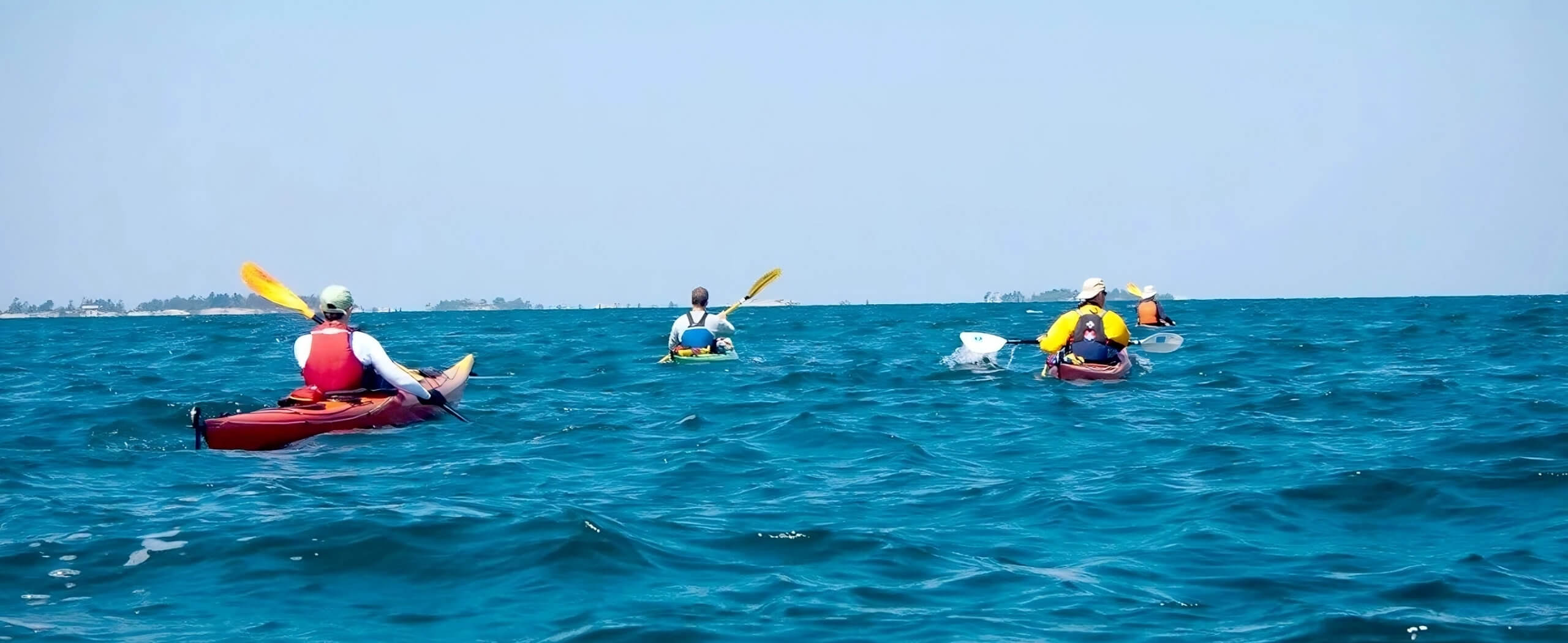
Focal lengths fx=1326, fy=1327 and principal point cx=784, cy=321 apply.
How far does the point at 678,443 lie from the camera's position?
13016mm

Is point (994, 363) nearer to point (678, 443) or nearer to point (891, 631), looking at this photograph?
point (678, 443)

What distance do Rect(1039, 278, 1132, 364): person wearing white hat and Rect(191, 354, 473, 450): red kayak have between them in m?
8.98

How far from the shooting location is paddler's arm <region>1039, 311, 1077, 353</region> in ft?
61.9

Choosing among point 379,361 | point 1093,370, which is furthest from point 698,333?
point 379,361

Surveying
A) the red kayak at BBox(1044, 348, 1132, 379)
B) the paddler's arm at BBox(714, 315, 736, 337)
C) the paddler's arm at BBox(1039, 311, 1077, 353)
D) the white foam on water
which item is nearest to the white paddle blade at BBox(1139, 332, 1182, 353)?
the white foam on water

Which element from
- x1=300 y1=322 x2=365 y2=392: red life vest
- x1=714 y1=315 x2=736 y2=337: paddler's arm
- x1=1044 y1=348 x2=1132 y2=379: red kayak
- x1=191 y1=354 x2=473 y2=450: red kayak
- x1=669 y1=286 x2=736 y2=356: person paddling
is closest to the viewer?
x1=191 y1=354 x2=473 y2=450: red kayak

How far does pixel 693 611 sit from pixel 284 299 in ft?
38.1

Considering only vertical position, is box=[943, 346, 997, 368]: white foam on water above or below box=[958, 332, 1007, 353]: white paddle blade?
below

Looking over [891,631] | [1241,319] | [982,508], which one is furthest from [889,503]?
[1241,319]

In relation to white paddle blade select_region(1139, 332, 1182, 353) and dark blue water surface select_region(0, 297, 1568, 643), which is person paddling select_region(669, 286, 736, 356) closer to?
dark blue water surface select_region(0, 297, 1568, 643)

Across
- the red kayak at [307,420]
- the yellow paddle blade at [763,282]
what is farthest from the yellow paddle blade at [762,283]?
the red kayak at [307,420]

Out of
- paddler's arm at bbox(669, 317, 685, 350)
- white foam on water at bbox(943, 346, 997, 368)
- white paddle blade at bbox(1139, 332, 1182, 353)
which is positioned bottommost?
white foam on water at bbox(943, 346, 997, 368)

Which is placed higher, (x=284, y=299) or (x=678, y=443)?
(x=284, y=299)

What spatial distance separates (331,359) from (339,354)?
91 mm
